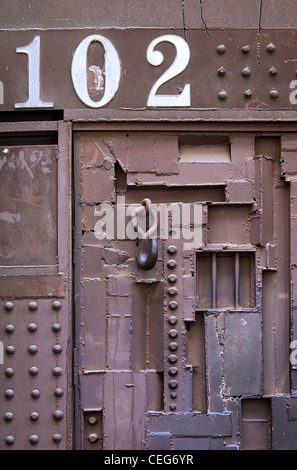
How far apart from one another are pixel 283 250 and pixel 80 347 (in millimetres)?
1223

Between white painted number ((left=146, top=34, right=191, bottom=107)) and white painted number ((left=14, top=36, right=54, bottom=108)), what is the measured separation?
1.99 feet

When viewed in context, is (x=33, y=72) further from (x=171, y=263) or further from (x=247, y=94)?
(x=171, y=263)

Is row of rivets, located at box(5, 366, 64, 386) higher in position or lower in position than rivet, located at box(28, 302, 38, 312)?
lower

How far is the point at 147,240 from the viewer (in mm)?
3238

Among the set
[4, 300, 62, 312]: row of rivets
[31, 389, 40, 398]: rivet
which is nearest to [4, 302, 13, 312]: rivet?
[4, 300, 62, 312]: row of rivets

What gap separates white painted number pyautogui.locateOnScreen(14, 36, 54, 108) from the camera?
133 inches

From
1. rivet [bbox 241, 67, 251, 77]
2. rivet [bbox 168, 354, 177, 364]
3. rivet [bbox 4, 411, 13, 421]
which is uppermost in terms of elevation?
rivet [bbox 241, 67, 251, 77]

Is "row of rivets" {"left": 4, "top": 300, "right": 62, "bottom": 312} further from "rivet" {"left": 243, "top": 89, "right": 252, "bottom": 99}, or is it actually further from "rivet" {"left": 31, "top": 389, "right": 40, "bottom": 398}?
"rivet" {"left": 243, "top": 89, "right": 252, "bottom": 99}

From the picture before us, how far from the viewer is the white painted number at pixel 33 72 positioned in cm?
337

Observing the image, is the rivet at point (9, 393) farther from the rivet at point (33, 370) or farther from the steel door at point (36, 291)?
the rivet at point (33, 370)

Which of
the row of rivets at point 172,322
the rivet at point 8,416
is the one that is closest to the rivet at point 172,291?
the row of rivets at point 172,322

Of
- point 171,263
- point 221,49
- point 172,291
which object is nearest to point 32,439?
point 172,291

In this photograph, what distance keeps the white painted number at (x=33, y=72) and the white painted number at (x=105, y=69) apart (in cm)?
20

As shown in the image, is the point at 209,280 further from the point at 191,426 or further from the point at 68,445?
the point at 68,445
